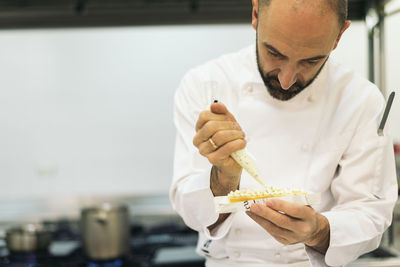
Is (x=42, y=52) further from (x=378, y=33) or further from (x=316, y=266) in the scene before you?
(x=316, y=266)

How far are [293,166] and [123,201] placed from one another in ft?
5.19

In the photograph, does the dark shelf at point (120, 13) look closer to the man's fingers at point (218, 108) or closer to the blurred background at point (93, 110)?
the blurred background at point (93, 110)

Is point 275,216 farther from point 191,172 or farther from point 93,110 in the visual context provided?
point 93,110

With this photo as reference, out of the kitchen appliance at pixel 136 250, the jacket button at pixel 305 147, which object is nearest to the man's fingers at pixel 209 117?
the jacket button at pixel 305 147

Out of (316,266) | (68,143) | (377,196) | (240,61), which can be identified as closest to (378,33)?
(240,61)

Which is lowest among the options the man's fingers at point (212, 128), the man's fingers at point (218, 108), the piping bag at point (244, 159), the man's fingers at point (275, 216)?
the man's fingers at point (275, 216)

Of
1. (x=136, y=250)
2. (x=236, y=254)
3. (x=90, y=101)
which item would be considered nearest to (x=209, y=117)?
(x=236, y=254)

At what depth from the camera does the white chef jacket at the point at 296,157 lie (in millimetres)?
1196

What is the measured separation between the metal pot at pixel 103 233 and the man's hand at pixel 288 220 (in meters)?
1.14

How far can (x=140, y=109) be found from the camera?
2.76 metres

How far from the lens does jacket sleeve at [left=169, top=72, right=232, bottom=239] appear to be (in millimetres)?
1163

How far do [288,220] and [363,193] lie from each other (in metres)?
0.36

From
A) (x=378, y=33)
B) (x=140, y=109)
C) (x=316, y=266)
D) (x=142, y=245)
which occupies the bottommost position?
(x=142, y=245)

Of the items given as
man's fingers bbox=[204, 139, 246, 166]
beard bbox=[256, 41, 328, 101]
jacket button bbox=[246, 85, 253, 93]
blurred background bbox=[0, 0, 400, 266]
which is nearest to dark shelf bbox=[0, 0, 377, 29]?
blurred background bbox=[0, 0, 400, 266]
